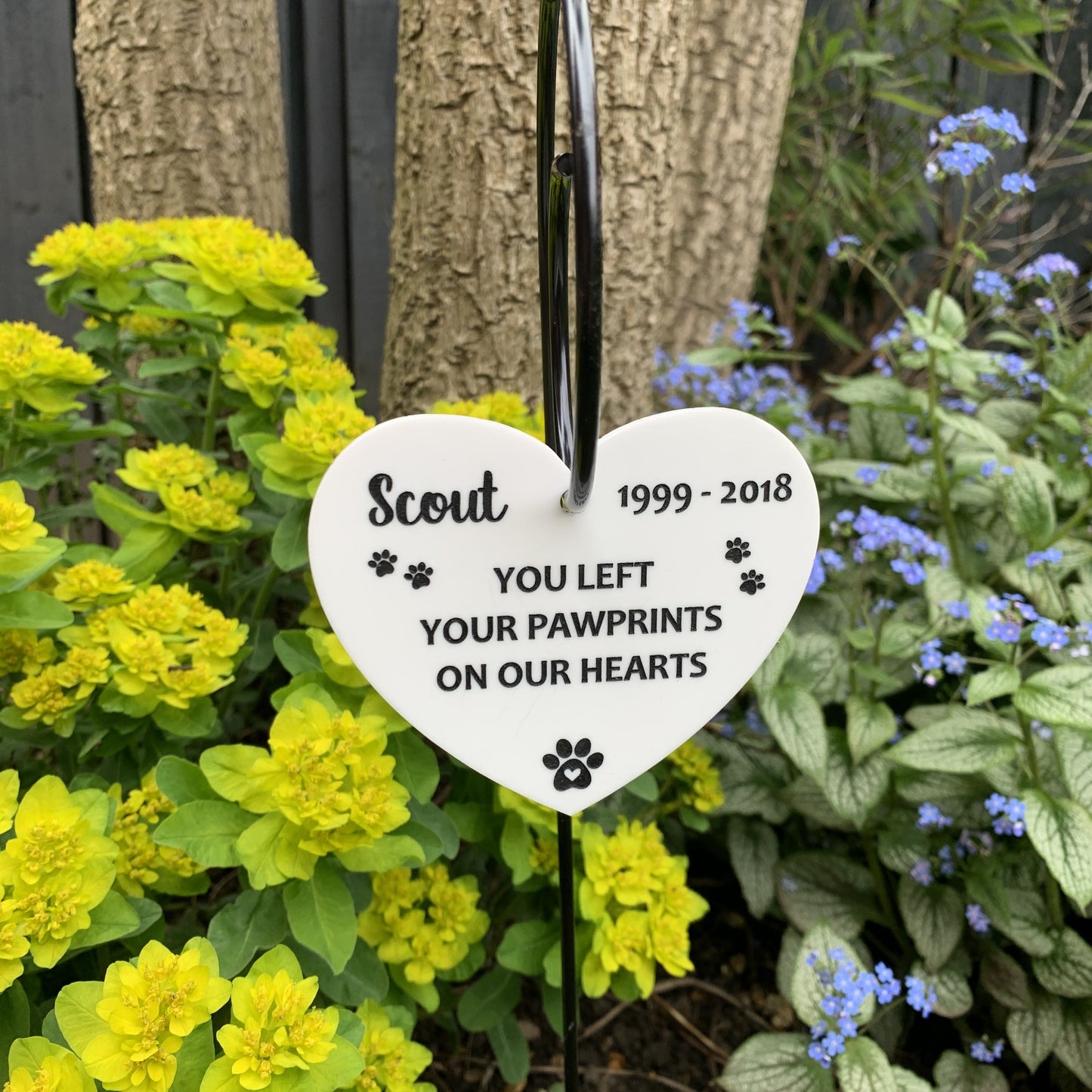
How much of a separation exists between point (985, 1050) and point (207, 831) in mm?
862

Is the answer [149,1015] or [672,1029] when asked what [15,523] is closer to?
[149,1015]

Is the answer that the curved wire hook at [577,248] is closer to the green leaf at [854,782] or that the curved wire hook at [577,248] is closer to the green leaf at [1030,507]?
the green leaf at [854,782]

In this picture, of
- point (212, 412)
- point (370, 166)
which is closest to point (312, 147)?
point (370, 166)

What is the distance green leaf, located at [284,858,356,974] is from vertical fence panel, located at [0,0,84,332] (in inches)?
57.4

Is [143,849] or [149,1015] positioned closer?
[149,1015]

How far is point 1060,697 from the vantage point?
0.93 m

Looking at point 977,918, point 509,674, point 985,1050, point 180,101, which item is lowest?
point 985,1050

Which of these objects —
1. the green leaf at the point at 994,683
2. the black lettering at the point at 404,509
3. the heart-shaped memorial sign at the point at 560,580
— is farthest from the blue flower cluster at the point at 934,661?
the black lettering at the point at 404,509

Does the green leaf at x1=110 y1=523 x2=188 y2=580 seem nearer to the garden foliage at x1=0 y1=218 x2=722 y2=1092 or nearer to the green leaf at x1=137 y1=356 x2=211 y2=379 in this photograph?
the garden foliage at x1=0 y1=218 x2=722 y2=1092

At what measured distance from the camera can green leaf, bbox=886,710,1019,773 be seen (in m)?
0.96

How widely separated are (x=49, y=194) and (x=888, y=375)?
1.53 meters

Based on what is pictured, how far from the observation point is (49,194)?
68.4 inches

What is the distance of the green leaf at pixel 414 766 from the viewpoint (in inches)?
31.9

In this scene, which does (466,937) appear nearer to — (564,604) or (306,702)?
(306,702)
